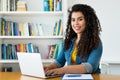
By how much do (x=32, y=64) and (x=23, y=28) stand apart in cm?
192

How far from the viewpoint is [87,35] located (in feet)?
7.36

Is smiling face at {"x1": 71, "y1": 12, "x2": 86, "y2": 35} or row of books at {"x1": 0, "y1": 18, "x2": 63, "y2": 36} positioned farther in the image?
row of books at {"x1": 0, "y1": 18, "x2": 63, "y2": 36}

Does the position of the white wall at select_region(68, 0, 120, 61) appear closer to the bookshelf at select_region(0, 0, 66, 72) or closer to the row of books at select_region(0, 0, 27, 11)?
the bookshelf at select_region(0, 0, 66, 72)

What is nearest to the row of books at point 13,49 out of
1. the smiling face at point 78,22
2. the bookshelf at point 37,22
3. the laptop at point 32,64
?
the bookshelf at point 37,22

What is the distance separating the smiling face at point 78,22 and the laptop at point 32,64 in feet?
2.03

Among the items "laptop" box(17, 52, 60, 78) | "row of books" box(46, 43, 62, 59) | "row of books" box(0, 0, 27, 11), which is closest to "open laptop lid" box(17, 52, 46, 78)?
"laptop" box(17, 52, 60, 78)

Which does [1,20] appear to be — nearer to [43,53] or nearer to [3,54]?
[3,54]

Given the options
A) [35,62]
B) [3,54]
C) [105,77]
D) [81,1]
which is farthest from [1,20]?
[105,77]

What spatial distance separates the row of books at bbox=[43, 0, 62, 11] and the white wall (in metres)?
0.57

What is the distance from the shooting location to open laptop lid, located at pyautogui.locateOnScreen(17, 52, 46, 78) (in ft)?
5.82

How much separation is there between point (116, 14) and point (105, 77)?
2.03 m

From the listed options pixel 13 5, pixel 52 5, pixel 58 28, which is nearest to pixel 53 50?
pixel 58 28

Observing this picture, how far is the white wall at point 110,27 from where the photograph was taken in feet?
11.8

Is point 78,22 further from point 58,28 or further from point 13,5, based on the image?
point 13,5
